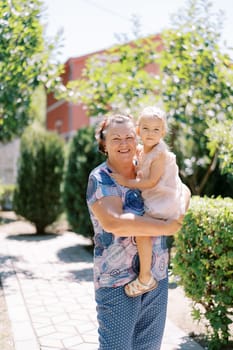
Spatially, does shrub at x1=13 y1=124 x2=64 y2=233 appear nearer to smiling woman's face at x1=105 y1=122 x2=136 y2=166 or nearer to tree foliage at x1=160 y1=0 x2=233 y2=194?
tree foliage at x1=160 y1=0 x2=233 y2=194

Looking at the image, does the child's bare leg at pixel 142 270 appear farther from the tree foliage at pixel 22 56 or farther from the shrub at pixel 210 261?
the tree foliage at pixel 22 56

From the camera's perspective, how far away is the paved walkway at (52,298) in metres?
4.46

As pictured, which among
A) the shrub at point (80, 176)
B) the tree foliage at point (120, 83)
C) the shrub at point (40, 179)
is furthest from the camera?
the shrub at point (40, 179)

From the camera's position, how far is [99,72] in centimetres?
855

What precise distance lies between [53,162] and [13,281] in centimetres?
612

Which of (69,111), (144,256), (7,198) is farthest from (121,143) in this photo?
(69,111)

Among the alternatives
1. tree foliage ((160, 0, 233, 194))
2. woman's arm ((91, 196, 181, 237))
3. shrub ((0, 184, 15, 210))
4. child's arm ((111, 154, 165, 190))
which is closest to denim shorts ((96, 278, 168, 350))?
woman's arm ((91, 196, 181, 237))

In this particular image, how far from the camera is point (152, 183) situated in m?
2.48

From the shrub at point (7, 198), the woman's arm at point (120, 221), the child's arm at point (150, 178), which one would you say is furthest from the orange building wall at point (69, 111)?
the woman's arm at point (120, 221)

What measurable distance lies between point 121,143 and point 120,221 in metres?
0.41

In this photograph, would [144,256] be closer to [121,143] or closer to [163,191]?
[163,191]

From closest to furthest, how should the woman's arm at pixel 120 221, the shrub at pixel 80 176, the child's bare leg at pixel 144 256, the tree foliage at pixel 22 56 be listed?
the woman's arm at pixel 120 221 → the child's bare leg at pixel 144 256 → the tree foliage at pixel 22 56 → the shrub at pixel 80 176

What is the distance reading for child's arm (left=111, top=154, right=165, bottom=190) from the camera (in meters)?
2.41

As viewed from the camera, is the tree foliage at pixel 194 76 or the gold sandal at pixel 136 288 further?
the tree foliage at pixel 194 76
